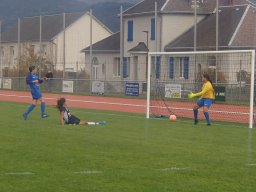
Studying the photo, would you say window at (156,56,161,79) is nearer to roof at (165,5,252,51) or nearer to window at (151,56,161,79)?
window at (151,56,161,79)

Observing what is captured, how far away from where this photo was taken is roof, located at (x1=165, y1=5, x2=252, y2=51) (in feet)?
154

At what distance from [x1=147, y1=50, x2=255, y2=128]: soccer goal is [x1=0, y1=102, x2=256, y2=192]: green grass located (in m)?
8.11

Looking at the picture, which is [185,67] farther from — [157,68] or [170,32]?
[170,32]

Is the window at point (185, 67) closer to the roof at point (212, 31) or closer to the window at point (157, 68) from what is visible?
the window at point (157, 68)

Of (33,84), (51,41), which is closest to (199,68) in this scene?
(33,84)

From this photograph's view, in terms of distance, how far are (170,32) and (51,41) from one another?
12134mm

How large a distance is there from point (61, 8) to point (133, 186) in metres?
187

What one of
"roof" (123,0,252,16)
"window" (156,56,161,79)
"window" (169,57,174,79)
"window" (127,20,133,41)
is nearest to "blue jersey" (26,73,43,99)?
"window" (156,56,161,79)

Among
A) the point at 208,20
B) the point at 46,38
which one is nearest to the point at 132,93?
the point at 208,20

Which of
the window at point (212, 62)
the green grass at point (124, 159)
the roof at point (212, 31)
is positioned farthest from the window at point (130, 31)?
the green grass at point (124, 159)

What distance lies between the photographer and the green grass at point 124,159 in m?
10.3

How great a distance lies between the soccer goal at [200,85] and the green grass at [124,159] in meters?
8.11

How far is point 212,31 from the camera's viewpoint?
1908 inches

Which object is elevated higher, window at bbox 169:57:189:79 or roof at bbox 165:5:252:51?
roof at bbox 165:5:252:51
